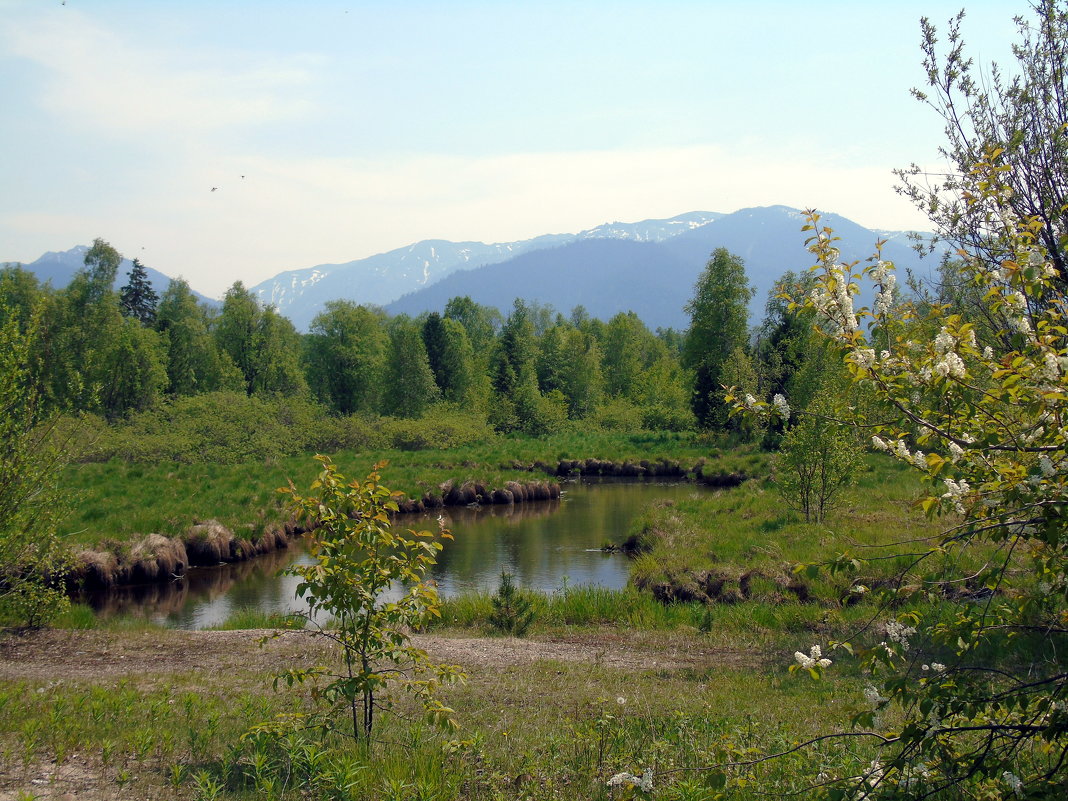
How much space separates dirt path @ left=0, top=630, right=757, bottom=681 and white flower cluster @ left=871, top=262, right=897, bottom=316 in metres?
7.51

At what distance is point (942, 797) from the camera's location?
5109 mm

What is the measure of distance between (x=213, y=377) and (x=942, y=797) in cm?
7091

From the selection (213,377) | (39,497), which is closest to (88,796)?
(39,497)

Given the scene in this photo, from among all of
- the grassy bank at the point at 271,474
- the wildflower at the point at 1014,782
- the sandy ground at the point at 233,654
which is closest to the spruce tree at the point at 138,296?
the grassy bank at the point at 271,474

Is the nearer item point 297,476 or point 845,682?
point 845,682

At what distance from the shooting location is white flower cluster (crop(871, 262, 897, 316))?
4.71 meters

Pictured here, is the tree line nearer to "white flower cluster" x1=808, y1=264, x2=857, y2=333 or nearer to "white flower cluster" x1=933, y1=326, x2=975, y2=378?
"white flower cluster" x1=808, y1=264, x2=857, y2=333

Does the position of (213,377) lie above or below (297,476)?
Result: above

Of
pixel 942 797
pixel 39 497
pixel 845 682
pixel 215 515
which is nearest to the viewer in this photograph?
pixel 942 797

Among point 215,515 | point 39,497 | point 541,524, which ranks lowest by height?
point 541,524

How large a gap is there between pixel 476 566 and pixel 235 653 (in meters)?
11.5

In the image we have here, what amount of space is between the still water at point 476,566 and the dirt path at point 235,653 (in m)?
2.53

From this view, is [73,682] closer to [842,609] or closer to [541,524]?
[842,609]

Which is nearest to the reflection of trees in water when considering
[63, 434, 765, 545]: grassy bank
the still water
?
the still water
